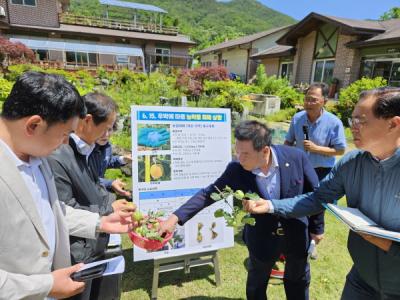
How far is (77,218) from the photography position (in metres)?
1.66

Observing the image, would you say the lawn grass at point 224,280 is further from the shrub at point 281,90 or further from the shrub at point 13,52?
the shrub at point 13,52

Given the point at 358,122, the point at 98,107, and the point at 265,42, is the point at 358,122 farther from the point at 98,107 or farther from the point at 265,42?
the point at 265,42

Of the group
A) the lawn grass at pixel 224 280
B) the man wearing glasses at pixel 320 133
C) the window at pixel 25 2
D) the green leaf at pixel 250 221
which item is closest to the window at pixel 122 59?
the window at pixel 25 2

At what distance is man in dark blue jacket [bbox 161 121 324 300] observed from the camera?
2.06m

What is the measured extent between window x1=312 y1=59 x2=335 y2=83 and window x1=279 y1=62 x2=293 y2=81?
247 centimetres

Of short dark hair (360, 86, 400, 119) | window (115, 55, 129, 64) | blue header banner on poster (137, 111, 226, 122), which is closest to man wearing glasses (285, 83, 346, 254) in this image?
blue header banner on poster (137, 111, 226, 122)

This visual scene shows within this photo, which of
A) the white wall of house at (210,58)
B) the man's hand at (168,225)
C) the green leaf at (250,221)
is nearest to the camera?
the green leaf at (250,221)

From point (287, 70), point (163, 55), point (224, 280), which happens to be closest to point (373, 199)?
point (224, 280)

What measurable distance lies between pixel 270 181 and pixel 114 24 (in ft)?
101

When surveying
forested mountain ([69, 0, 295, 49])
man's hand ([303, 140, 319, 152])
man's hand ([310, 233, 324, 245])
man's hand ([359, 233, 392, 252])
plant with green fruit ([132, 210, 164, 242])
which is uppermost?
forested mountain ([69, 0, 295, 49])

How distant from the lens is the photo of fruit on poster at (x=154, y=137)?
98.3 inches

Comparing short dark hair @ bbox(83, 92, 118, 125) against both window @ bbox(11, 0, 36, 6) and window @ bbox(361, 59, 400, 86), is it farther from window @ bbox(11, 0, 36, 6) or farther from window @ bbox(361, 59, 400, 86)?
window @ bbox(11, 0, 36, 6)

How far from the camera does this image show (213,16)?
104 m

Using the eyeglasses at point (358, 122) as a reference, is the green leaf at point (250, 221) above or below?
below
